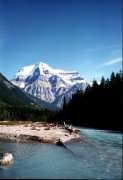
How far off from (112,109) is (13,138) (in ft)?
151

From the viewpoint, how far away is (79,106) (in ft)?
540

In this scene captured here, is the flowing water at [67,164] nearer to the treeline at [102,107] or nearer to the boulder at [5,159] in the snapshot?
the boulder at [5,159]

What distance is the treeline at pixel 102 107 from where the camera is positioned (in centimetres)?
11450

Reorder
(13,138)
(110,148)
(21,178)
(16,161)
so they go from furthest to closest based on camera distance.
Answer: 1. (13,138)
2. (110,148)
3. (16,161)
4. (21,178)

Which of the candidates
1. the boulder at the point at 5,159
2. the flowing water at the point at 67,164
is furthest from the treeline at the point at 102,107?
the boulder at the point at 5,159

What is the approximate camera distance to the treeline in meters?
114

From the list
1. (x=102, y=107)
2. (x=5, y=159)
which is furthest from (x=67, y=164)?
(x=102, y=107)

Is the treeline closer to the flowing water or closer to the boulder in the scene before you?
the flowing water

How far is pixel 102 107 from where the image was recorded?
12838 cm

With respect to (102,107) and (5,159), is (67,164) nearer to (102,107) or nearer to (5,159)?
(5,159)

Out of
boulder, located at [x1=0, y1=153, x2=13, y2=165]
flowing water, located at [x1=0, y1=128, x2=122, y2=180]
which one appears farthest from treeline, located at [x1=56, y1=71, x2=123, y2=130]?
boulder, located at [x1=0, y1=153, x2=13, y2=165]

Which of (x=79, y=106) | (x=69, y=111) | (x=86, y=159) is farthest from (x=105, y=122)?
(x=86, y=159)

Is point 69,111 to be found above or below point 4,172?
above

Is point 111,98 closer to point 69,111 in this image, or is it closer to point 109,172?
point 69,111
